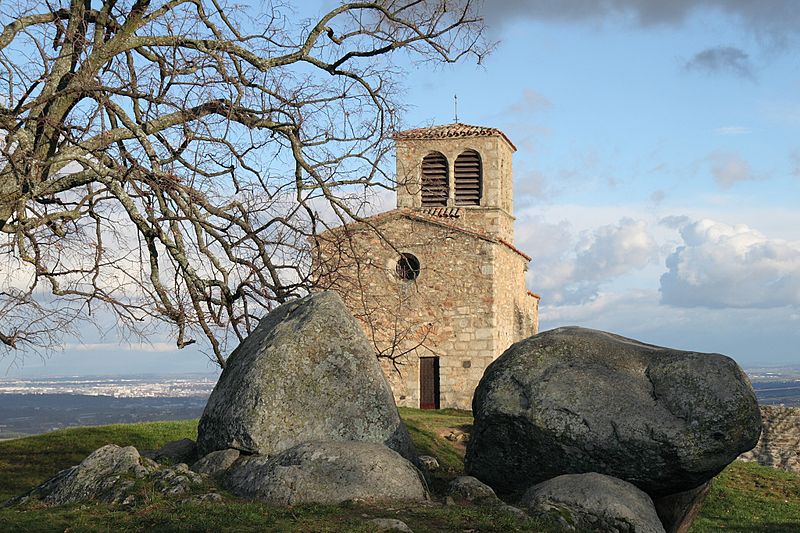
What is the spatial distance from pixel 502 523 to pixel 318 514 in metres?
1.72

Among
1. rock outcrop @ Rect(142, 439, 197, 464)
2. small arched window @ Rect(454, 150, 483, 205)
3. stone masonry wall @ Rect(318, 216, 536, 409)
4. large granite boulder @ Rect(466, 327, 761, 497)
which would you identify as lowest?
rock outcrop @ Rect(142, 439, 197, 464)

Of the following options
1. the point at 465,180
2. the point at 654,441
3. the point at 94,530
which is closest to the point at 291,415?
the point at 94,530

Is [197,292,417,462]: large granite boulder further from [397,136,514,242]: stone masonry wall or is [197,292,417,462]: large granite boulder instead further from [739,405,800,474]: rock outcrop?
[397,136,514,242]: stone masonry wall

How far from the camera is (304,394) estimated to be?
33.4ft

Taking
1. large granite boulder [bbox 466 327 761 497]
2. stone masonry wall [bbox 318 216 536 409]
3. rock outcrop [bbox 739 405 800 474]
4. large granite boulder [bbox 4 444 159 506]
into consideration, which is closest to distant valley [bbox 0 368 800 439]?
stone masonry wall [bbox 318 216 536 409]

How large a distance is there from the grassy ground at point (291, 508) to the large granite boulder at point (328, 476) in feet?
0.77

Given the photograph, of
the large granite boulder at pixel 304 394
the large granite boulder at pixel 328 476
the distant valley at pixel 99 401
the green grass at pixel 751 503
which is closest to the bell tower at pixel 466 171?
the green grass at pixel 751 503

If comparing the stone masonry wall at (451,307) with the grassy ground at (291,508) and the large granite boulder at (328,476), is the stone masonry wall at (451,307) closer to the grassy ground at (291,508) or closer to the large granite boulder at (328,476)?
the grassy ground at (291,508)

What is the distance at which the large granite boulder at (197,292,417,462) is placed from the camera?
9.98 meters

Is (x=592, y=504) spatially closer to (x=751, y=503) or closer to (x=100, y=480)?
(x=100, y=480)

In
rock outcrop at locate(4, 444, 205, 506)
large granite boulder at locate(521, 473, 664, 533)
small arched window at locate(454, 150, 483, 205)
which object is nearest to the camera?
large granite boulder at locate(521, 473, 664, 533)

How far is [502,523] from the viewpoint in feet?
27.0

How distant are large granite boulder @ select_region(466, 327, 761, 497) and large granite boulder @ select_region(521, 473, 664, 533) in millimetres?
519

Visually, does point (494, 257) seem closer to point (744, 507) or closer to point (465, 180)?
point (465, 180)
